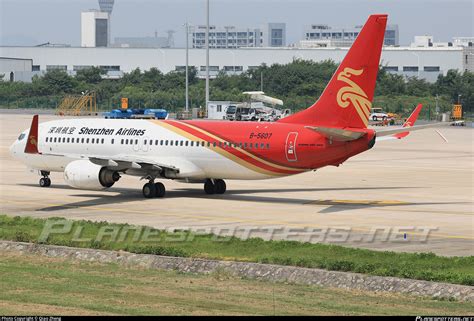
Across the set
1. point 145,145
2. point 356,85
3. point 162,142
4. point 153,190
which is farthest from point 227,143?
point 356,85

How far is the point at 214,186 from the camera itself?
52375 mm

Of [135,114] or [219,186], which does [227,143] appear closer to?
[219,186]

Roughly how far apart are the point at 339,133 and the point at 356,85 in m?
2.77

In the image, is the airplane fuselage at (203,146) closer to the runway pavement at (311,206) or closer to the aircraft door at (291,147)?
the aircraft door at (291,147)

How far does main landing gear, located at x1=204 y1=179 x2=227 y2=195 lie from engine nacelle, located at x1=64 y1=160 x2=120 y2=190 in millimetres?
5304

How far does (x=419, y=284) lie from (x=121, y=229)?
1360 centimetres

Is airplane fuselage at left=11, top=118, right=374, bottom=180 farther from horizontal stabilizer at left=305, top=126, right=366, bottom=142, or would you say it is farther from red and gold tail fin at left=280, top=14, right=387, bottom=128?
red and gold tail fin at left=280, top=14, right=387, bottom=128

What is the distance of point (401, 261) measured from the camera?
30.1 meters

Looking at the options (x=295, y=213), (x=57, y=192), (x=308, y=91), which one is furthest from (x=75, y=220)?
(x=308, y=91)

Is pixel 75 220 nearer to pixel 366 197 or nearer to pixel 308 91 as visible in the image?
pixel 366 197

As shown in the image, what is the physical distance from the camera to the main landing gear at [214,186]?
172 ft

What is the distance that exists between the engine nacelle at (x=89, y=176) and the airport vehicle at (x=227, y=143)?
5 cm

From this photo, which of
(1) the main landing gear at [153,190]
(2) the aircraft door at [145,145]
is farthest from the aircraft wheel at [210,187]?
(2) the aircraft door at [145,145]

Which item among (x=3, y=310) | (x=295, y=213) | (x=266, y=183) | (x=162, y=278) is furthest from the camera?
(x=266, y=183)
